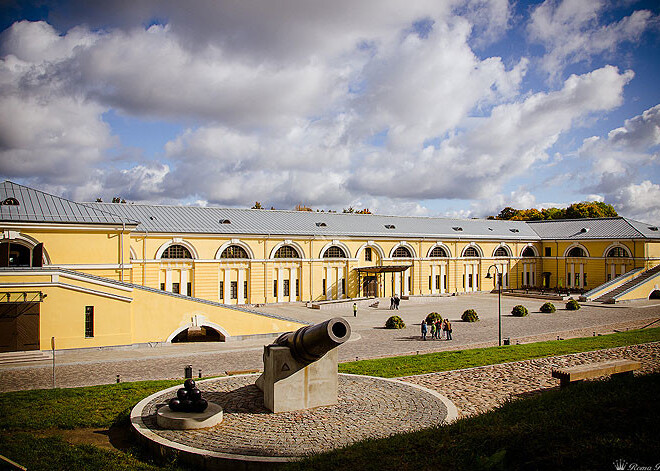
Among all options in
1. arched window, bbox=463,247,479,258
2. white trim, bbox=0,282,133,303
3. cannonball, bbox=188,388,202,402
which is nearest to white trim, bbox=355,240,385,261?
arched window, bbox=463,247,479,258

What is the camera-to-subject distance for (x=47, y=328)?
66.7 ft

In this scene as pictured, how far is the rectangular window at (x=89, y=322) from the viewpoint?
21.2 meters

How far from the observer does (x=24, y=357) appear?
1920 centimetres

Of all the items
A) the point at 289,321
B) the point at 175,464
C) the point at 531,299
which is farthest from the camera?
the point at 531,299

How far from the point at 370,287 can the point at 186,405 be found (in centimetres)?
3440

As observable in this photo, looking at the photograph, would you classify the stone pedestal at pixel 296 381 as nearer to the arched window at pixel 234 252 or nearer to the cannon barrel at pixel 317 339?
the cannon barrel at pixel 317 339

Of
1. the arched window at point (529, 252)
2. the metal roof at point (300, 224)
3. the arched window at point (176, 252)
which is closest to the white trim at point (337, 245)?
the metal roof at point (300, 224)

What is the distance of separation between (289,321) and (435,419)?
15.9 m

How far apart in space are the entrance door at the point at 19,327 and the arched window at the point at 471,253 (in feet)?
130

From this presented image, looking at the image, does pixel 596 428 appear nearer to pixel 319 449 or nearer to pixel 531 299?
pixel 319 449

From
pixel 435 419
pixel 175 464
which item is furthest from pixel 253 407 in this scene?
pixel 435 419

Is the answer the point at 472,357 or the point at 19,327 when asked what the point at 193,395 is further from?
the point at 19,327

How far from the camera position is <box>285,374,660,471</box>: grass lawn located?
5.61 m

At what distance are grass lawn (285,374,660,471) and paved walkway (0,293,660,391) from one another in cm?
1052
